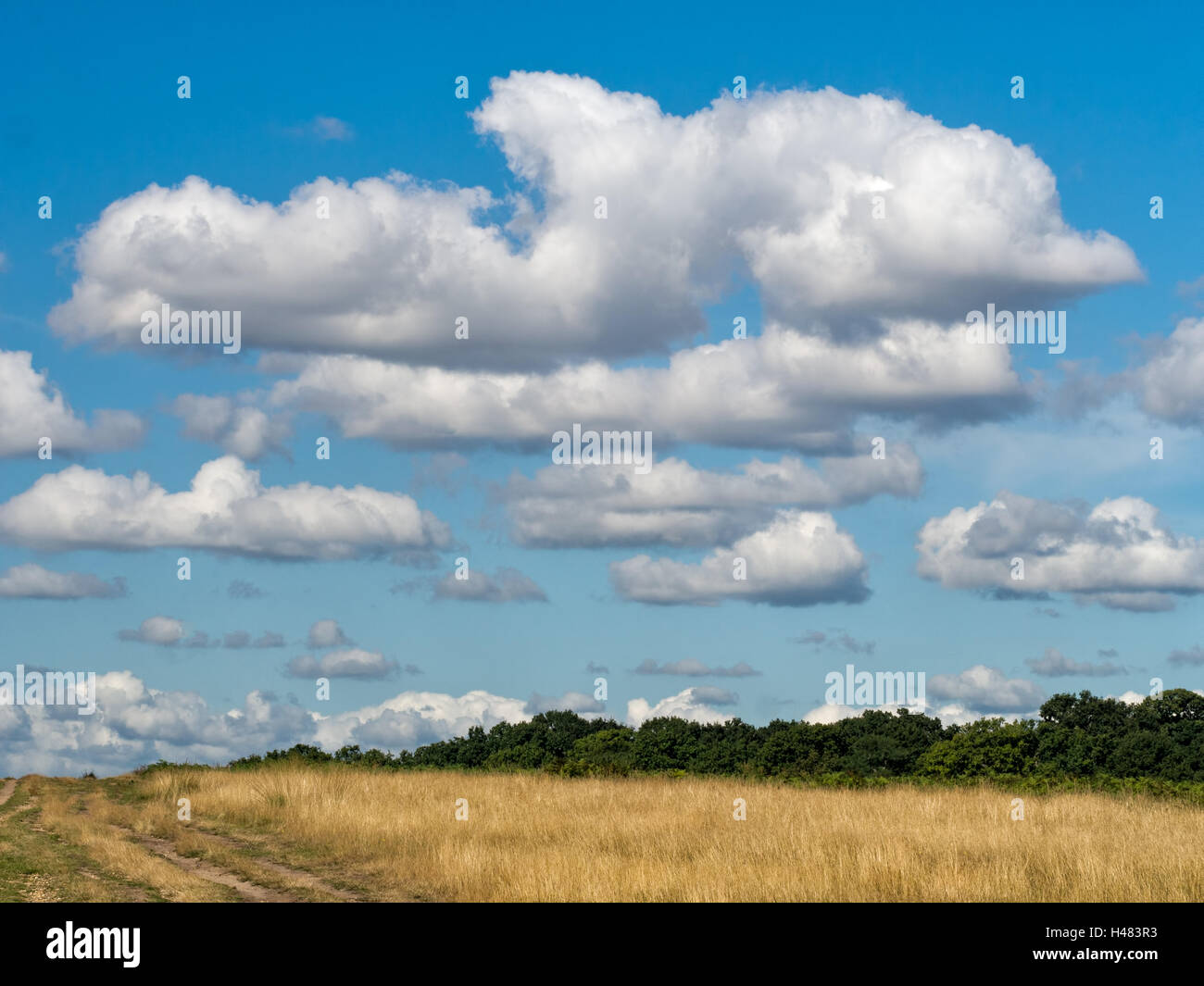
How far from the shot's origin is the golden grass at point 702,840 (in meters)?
14.8

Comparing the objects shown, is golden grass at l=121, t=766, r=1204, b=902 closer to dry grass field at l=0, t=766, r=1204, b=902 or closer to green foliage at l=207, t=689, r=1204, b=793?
dry grass field at l=0, t=766, r=1204, b=902

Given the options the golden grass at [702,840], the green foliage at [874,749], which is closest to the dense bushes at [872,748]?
the green foliage at [874,749]

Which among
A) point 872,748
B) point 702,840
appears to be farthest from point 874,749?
point 702,840

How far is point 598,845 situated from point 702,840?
67.6 inches

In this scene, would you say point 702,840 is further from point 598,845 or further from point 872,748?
point 872,748

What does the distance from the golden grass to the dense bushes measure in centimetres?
533


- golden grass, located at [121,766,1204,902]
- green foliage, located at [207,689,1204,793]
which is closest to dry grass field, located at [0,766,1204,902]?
golden grass, located at [121,766,1204,902]

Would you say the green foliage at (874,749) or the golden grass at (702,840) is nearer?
the golden grass at (702,840)

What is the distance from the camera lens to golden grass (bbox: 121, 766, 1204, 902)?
14773mm

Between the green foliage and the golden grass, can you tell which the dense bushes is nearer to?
the green foliage

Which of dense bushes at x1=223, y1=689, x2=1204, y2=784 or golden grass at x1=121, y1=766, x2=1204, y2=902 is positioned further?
dense bushes at x1=223, y1=689, x2=1204, y2=784

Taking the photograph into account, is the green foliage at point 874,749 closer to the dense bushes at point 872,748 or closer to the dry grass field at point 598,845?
the dense bushes at point 872,748

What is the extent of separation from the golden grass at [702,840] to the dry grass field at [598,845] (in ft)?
0.17

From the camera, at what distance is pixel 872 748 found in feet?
120
